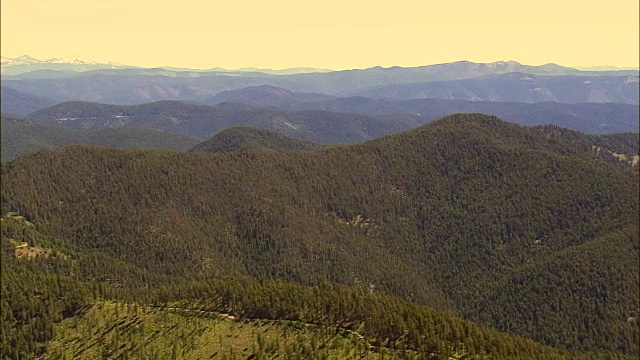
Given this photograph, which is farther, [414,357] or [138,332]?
[138,332]

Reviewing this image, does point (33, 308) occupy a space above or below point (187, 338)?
below

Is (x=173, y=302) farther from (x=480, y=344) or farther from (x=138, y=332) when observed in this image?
(x=480, y=344)

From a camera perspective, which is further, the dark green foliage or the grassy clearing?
the dark green foliage

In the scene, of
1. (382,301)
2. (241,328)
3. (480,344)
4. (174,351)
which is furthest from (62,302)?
(480,344)

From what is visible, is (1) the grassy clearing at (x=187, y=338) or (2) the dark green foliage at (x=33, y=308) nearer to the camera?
(1) the grassy clearing at (x=187, y=338)

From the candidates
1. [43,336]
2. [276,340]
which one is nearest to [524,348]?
[276,340]

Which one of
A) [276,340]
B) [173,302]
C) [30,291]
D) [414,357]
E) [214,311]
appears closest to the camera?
[414,357]

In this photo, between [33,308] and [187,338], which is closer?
[187,338]

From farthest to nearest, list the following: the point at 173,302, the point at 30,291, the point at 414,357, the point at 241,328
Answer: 1. the point at 30,291
2. the point at 173,302
3. the point at 241,328
4. the point at 414,357

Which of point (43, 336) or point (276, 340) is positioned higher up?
point (276, 340)
